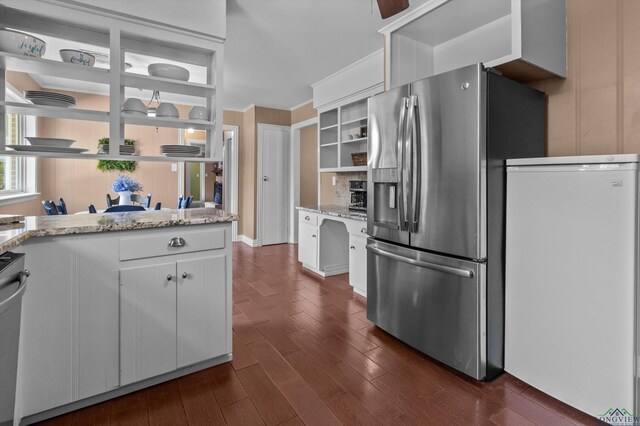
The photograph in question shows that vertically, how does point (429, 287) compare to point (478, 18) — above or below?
below

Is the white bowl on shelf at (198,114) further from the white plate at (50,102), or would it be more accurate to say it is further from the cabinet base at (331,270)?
the cabinet base at (331,270)

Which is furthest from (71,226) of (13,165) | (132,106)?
(13,165)

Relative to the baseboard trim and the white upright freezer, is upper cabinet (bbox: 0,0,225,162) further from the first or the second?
the baseboard trim

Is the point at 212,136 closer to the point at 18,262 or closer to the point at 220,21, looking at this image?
the point at 220,21

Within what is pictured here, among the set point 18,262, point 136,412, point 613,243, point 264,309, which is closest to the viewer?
point 18,262

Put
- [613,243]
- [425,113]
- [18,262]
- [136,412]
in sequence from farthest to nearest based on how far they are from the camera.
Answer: [425,113] → [136,412] → [613,243] → [18,262]

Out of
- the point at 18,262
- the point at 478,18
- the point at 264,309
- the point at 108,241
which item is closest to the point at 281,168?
the point at 264,309

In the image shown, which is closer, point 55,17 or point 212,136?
point 55,17

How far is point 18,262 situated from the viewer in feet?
4.25

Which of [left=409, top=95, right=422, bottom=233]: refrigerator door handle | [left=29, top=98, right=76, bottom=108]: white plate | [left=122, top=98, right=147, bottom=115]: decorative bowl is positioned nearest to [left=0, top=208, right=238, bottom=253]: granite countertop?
[left=29, top=98, right=76, bottom=108]: white plate

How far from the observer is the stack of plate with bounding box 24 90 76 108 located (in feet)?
6.24

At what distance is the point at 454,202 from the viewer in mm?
1920

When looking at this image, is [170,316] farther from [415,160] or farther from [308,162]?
[308,162]

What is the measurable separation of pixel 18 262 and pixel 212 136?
1493 mm
